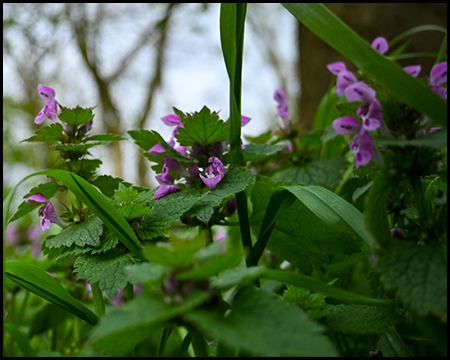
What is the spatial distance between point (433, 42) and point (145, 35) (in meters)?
4.36

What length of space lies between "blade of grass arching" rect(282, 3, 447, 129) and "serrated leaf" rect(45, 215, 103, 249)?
1.36 feet

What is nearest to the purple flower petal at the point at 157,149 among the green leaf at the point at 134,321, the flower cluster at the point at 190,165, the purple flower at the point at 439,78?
the flower cluster at the point at 190,165

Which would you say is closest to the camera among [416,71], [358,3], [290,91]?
[416,71]

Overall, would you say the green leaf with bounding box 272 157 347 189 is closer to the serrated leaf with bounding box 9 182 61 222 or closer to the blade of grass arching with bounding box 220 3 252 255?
the blade of grass arching with bounding box 220 3 252 255

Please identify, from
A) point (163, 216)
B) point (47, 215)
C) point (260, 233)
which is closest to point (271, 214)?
point (260, 233)

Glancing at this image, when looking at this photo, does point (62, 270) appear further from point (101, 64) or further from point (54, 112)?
point (101, 64)

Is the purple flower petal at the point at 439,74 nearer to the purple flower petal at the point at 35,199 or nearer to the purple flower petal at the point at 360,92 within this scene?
the purple flower petal at the point at 360,92

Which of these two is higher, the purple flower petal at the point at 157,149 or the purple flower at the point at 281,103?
the purple flower at the point at 281,103

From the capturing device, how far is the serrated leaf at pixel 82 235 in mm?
533

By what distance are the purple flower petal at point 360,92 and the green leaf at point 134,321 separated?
0.30 m

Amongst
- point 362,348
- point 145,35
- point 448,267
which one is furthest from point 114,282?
point 145,35

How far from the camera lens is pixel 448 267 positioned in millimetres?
387

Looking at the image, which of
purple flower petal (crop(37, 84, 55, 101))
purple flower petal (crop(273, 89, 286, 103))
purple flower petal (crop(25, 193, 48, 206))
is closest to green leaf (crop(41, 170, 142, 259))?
purple flower petal (crop(25, 193, 48, 206))

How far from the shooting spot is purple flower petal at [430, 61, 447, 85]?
477mm
